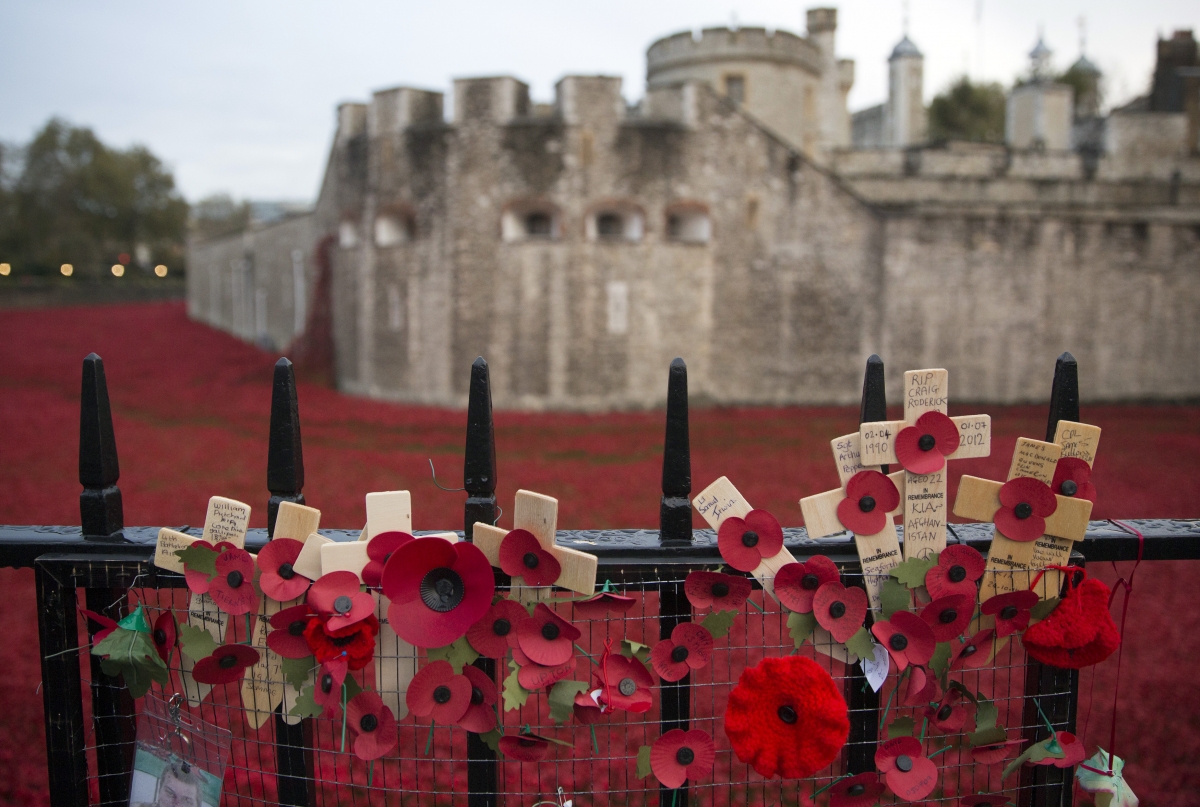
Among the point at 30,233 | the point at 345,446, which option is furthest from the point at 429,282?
the point at 30,233

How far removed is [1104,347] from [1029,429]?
5.54 m

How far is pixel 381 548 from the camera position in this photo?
163 centimetres

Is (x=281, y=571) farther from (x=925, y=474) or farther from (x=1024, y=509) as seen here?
(x=1024, y=509)

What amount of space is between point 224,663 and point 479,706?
51 centimetres

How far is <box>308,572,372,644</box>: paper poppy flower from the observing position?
63.1 inches

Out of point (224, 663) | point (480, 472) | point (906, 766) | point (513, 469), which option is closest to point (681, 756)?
point (906, 766)

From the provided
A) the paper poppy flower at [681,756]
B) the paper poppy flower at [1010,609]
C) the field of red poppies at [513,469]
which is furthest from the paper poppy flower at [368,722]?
the field of red poppies at [513,469]

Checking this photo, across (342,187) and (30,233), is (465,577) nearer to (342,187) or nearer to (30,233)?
(342,187)

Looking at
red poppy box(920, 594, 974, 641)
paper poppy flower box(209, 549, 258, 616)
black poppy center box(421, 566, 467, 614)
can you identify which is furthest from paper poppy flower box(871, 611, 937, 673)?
paper poppy flower box(209, 549, 258, 616)

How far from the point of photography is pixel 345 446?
1255cm

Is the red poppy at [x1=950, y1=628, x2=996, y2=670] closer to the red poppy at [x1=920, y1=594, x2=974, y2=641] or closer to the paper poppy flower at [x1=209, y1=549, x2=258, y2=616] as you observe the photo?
the red poppy at [x1=920, y1=594, x2=974, y2=641]

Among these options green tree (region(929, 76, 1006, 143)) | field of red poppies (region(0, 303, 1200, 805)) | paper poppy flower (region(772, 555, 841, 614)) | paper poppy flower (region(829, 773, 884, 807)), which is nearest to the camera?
paper poppy flower (region(772, 555, 841, 614))

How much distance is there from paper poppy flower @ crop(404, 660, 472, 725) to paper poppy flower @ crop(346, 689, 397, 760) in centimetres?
8

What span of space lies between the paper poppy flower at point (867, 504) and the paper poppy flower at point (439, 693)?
0.82m
